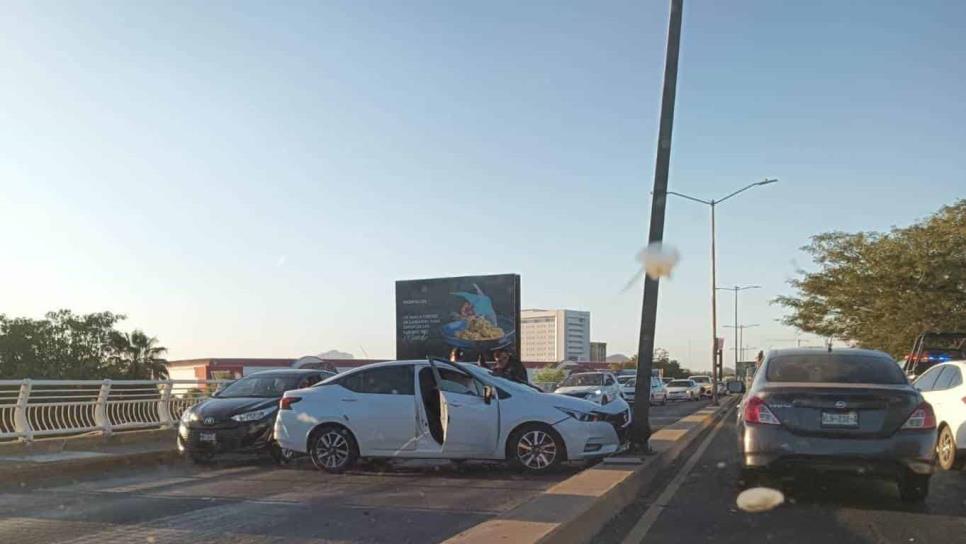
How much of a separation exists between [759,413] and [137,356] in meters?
55.1

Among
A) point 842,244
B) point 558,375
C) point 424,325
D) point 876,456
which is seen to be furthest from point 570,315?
point 876,456

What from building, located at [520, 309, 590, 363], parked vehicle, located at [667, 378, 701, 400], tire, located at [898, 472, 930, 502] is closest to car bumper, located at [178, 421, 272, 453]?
tire, located at [898, 472, 930, 502]

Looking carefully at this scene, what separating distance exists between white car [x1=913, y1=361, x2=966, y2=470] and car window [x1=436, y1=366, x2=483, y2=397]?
580 centimetres

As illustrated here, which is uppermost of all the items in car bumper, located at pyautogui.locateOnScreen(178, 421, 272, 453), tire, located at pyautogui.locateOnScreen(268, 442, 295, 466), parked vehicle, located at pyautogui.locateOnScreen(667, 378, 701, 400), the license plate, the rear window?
the rear window

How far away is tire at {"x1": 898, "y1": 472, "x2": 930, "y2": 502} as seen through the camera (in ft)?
26.0

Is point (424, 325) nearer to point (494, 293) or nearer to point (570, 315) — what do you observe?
point (494, 293)

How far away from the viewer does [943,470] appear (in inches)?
428

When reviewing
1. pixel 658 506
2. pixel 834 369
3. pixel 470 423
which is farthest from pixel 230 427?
pixel 834 369

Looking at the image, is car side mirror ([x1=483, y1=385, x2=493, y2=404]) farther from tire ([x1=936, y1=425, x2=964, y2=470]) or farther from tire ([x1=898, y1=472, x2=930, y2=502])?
tire ([x1=936, y1=425, x2=964, y2=470])

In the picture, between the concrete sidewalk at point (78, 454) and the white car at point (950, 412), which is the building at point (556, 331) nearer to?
the concrete sidewalk at point (78, 454)

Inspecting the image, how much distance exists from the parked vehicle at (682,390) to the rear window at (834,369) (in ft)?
123

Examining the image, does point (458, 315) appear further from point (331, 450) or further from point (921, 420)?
point (921, 420)

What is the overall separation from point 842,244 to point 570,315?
24.1 meters

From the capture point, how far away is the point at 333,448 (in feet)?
36.2
